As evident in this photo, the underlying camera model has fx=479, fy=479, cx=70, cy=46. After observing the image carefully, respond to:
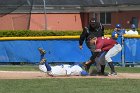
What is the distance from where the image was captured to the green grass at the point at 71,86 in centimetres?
1037

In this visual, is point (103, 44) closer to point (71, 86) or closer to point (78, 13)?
point (71, 86)

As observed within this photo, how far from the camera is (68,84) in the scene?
11.4 meters

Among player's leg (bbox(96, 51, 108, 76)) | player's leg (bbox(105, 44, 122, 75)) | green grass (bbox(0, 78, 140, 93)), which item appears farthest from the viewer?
player's leg (bbox(96, 51, 108, 76))

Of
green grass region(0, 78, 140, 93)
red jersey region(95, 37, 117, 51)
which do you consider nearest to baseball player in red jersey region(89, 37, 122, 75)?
red jersey region(95, 37, 117, 51)

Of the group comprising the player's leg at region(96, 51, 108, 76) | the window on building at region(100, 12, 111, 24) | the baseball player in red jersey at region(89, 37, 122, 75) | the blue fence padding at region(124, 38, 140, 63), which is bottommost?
the window on building at region(100, 12, 111, 24)

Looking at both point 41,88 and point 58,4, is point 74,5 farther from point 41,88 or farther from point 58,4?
point 41,88

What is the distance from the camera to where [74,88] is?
420 inches

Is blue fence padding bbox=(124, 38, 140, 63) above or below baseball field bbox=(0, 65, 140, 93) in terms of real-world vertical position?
below

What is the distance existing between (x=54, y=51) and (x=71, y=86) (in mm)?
7857

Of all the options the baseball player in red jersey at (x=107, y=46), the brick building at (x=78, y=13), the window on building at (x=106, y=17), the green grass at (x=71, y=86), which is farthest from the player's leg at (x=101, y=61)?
the window on building at (x=106, y=17)

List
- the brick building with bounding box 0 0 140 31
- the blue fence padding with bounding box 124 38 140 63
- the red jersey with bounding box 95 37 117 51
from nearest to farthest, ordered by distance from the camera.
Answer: the red jersey with bounding box 95 37 117 51 → the blue fence padding with bounding box 124 38 140 63 → the brick building with bounding box 0 0 140 31

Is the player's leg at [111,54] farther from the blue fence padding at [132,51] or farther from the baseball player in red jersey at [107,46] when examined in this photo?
the blue fence padding at [132,51]

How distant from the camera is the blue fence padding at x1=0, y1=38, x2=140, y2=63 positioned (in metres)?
18.5

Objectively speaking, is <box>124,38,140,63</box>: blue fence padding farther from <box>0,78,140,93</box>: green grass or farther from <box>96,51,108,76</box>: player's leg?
<box>0,78,140,93</box>: green grass
